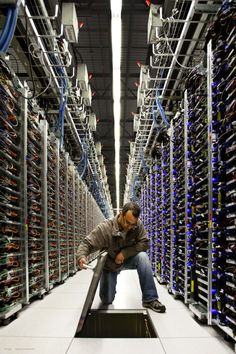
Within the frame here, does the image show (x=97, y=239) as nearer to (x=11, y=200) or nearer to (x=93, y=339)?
(x=11, y=200)

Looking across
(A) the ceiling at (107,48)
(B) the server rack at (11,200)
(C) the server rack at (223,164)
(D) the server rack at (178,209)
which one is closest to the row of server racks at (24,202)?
(B) the server rack at (11,200)

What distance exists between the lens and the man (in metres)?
3.78

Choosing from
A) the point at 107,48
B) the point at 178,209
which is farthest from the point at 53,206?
the point at 107,48

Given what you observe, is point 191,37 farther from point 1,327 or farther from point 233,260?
point 1,327

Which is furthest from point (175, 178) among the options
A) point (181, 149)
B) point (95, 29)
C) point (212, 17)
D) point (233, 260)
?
point (95, 29)

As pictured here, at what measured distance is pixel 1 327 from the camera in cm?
319

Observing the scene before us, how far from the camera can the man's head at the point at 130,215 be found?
141 inches

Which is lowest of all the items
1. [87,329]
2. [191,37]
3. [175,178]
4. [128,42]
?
[87,329]

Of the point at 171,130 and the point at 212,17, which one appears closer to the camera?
the point at 212,17

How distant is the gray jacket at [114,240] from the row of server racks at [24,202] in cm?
78

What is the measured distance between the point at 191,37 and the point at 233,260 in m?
2.72

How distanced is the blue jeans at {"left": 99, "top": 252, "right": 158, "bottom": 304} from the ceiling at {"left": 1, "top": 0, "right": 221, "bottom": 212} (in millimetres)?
2131

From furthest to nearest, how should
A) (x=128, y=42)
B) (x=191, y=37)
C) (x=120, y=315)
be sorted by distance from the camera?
(x=128, y=42) < (x=191, y=37) < (x=120, y=315)

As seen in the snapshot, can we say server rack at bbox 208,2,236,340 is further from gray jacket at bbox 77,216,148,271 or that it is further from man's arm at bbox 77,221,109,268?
man's arm at bbox 77,221,109,268
